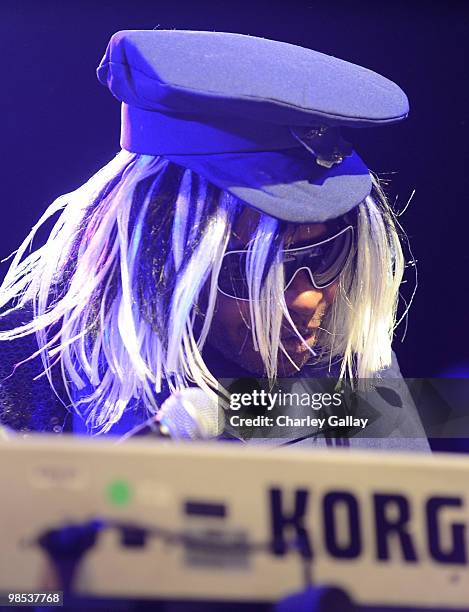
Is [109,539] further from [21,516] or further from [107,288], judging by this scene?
[107,288]

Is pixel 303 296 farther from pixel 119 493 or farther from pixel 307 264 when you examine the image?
pixel 119 493

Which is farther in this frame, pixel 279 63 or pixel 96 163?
pixel 96 163

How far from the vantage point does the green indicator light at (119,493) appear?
0.60m

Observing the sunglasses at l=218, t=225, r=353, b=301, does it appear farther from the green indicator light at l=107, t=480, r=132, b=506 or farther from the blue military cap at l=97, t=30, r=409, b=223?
the green indicator light at l=107, t=480, r=132, b=506

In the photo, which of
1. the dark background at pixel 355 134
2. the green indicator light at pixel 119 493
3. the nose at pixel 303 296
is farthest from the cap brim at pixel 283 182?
the green indicator light at pixel 119 493

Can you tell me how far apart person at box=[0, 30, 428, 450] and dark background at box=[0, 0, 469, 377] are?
0.30 m

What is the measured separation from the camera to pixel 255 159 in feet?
4.27

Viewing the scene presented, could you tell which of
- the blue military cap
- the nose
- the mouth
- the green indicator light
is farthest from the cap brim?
the green indicator light

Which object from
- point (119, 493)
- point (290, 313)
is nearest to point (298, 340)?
point (290, 313)

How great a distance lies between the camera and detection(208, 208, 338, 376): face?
53.5 inches

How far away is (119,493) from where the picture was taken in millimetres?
604

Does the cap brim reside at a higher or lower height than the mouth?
higher

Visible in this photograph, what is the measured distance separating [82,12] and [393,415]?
107 cm

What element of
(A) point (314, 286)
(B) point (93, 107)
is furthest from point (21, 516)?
(B) point (93, 107)
